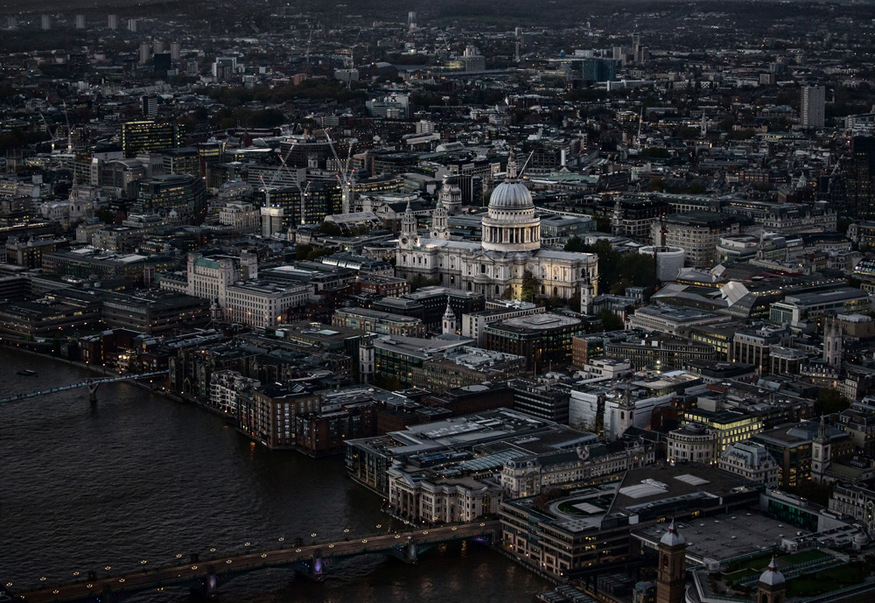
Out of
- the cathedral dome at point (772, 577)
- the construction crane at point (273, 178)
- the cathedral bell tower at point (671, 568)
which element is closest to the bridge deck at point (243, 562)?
the cathedral bell tower at point (671, 568)

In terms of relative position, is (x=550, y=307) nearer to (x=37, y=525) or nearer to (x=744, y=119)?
(x=37, y=525)

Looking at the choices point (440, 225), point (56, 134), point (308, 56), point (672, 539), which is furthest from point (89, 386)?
point (308, 56)

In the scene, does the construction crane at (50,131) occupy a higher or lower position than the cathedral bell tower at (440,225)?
higher

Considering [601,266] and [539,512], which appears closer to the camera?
[539,512]

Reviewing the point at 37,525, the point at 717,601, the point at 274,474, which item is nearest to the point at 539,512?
the point at 717,601

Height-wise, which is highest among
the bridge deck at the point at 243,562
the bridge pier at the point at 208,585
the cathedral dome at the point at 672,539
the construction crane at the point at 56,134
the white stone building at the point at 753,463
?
the construction crane at the point at 56,134

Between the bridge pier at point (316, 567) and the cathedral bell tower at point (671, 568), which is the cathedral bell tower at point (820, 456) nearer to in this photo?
the cathedral bell tower at point (671, 568)
